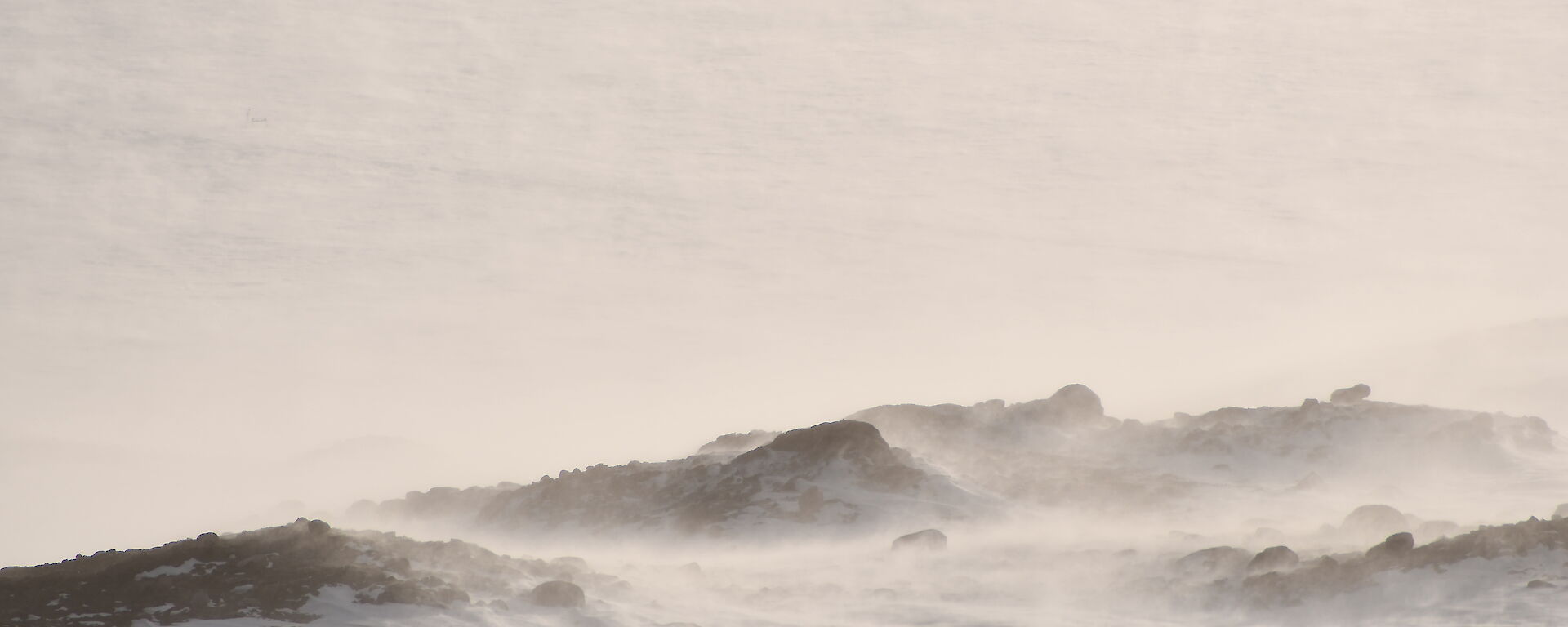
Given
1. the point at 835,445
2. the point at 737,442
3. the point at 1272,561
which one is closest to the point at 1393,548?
the point at 1272,561

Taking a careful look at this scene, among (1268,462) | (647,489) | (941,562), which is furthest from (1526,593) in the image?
(647,489)

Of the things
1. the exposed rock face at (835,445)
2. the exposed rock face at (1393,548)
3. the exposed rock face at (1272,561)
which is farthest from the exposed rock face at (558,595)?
the exposed rock face at (835,445)

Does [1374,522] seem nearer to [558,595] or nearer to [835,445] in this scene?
[835,445]

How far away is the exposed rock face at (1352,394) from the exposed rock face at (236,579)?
50983 mm

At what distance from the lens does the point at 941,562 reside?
54.3m

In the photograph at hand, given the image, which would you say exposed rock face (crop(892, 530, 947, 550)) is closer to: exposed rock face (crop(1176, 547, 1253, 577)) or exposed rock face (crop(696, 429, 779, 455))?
exposed rock face (crop(1176, 547, 1253, 577))

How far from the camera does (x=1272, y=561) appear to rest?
1898 inches

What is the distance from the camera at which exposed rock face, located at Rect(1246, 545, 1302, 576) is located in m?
48.0

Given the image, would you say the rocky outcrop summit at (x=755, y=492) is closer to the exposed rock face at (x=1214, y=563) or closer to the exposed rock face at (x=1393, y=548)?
the exposed rock face at (x=1214, y=563)

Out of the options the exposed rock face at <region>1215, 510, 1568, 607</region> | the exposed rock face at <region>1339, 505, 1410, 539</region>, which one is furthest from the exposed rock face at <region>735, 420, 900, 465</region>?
the exposed rock face at <region>1215, 510, 1568, 607</region>

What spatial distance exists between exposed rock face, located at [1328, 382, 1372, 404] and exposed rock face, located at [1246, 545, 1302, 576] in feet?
114

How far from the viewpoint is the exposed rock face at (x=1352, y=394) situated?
8100 centimetres

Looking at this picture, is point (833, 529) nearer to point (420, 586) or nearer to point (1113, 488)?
point (1113, 488)

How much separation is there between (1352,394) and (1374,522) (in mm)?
27315
